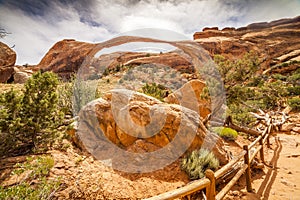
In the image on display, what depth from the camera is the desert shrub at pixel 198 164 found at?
13.0 ft

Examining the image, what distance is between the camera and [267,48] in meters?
28.5

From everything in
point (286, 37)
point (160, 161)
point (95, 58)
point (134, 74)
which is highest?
point (286, 37)

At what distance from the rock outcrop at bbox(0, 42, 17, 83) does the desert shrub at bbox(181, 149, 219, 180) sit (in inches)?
658

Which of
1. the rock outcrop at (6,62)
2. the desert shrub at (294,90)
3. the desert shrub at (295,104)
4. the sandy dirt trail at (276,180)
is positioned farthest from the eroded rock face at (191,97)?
the rock outcrop at (6,62)

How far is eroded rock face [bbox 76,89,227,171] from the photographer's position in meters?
4.60

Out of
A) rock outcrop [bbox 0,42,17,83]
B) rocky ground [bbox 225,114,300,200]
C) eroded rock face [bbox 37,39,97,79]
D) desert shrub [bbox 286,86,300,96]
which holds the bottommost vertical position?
rocky ground [bbox 225,114,300,200]

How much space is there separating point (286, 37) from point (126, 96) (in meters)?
37.3

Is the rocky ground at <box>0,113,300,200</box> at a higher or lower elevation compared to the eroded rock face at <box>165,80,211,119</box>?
lower

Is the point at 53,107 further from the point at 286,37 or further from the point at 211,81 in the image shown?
the point at 286,37

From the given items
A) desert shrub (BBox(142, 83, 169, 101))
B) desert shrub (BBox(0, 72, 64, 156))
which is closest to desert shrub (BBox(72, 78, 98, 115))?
desert shrub (BBox(0, 72, 64, 156))

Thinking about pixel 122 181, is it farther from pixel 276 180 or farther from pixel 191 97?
pixel 191 97

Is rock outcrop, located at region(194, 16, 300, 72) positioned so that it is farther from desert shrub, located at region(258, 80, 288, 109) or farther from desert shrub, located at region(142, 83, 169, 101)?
desert shrub, located at region(142, 83, 169, 101)

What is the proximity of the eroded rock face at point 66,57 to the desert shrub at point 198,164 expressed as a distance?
→ 27.4 metres

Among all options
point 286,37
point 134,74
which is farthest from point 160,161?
point 286,37
